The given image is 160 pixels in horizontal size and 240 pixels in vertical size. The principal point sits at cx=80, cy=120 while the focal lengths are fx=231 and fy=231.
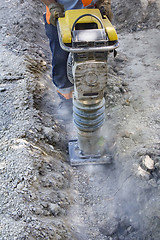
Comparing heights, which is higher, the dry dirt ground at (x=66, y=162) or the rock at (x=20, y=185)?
the rock at (x=20, y=185)

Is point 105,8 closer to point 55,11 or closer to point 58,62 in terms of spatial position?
point 55,11

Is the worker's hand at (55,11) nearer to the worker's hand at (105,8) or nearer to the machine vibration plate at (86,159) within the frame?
the worker's hand at (105,8)

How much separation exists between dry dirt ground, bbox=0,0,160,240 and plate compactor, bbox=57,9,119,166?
1.56 ft

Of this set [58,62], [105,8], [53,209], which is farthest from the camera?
[58,62]

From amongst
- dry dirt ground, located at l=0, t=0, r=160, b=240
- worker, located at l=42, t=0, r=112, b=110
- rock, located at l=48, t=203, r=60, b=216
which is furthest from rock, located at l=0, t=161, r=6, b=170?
worker, located at l=42, t=0, r=112, b=110

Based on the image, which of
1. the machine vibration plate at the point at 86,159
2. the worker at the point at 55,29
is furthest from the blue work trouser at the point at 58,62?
the machine vibration plate at the point at 86,159

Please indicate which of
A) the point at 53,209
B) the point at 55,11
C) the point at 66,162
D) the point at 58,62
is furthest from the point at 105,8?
the point at 53,209

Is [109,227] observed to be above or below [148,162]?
below

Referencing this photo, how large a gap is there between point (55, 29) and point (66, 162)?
1.45m

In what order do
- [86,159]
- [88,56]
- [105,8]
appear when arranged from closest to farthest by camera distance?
[88,56] → [105,8] → [86,159]

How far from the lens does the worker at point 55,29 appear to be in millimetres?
1977

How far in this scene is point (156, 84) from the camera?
342 centimetres

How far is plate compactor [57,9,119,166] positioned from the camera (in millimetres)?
1651

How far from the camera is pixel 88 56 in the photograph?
1691mm
